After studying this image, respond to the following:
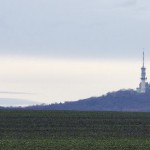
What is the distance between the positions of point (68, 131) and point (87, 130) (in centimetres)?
267

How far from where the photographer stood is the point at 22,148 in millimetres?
49438

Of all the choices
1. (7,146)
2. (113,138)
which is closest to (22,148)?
(7,146)

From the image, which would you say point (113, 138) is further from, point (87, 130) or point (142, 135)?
point (87, 130)

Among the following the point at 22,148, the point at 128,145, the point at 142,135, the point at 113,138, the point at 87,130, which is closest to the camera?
the point at 22,148

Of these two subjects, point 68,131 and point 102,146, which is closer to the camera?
point 102,146

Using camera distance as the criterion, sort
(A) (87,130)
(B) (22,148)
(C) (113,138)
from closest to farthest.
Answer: (B) (22,148) < (C) (113,138) < (A) (87,130)

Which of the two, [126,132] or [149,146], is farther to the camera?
[126,132]

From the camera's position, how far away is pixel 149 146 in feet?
171

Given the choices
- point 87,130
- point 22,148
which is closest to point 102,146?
point 22,148

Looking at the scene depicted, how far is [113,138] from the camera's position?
60750 millimetres

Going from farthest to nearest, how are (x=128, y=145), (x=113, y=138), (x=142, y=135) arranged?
(x=142, y=135) → (x=113, y=138) → (x=128, y=145)

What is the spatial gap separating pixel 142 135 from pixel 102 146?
1450 cm

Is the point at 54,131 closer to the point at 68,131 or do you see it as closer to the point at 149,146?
the point at 68,131

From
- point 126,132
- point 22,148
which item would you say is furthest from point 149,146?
point 126,132
